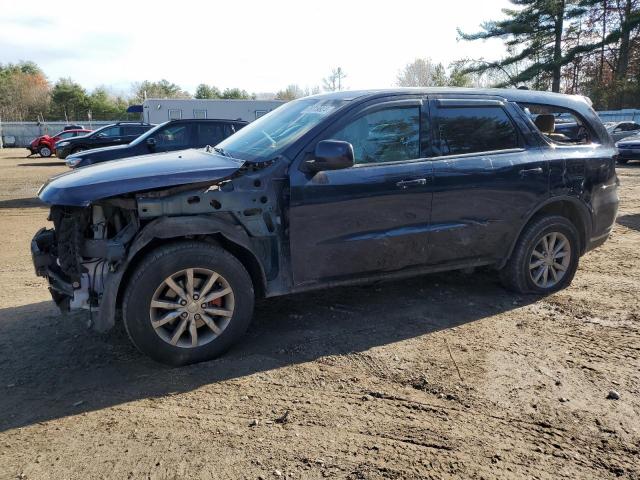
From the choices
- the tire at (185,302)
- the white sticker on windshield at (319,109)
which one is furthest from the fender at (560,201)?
the tire at (185,302)

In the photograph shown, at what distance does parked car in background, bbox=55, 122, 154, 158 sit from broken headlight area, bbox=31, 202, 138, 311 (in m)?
15.1

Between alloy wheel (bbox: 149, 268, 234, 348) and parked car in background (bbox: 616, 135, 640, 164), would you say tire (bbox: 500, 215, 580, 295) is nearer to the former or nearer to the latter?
alloy wheel (bbox: 149, 268, 234, 348)

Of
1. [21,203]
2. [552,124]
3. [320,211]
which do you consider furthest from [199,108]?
[320,211]

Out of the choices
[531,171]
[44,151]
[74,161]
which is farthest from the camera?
[44,151]

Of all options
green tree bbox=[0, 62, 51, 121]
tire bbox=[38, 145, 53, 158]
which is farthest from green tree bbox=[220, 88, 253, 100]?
tire bbox=[38, 145, 53, 158]

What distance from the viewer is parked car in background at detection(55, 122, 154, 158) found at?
58.4 feet

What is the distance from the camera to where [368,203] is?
Answer: 3986mm

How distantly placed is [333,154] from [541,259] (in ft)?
8.49

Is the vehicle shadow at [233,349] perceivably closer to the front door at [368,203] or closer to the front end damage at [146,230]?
the front end damage at [146,230]

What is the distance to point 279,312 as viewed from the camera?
4582 mm

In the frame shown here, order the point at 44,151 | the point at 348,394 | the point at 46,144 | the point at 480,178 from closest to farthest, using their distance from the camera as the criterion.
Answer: the point at 348,394 < the point at 480,178 < the point at 46,144 < the point at 44,151

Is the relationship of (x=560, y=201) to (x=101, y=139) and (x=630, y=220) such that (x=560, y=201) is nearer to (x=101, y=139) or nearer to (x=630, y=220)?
(x=630, y=220)

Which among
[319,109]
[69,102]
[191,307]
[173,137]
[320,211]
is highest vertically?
[69,102]

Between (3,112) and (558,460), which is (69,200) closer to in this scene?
(558,460)
